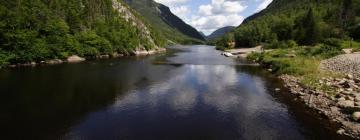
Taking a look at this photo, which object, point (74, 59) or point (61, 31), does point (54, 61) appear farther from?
→ point (61, 31)

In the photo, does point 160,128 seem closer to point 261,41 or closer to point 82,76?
point 82,76

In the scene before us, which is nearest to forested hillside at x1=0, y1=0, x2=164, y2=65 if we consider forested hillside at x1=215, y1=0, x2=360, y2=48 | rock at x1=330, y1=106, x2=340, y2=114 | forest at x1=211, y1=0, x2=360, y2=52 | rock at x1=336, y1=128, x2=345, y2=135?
forested hillside at x1=215, y1=0, x2=360, y2=48

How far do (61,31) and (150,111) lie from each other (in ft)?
250

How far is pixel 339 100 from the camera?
35.2m

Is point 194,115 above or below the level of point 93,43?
below

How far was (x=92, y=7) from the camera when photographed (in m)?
139

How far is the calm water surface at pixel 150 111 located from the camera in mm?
27266

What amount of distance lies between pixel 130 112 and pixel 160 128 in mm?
6833

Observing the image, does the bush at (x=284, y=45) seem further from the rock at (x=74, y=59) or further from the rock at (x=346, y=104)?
the rock at (x=346, y=104)

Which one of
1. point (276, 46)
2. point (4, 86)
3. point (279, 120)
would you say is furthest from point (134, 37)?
point (279, 120)

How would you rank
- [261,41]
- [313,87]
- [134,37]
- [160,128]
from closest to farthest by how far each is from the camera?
[160,128]
[313,87]
[134,37]
[261,41]

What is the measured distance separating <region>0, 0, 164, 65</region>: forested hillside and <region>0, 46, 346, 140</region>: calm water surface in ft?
94.6

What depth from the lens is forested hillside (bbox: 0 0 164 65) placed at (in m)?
79.4

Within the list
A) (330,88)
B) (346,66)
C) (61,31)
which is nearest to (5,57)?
(61,31)
